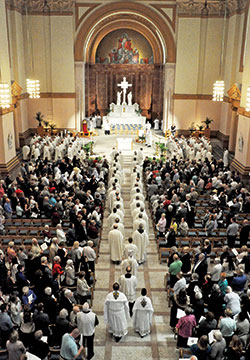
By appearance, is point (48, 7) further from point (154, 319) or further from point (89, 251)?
point (154, 319)

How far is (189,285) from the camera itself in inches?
360

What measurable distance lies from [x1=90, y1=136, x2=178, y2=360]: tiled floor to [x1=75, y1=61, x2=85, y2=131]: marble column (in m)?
Answer: 17.4

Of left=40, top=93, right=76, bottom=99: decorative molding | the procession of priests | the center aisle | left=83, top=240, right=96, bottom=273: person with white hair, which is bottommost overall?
the center aisle

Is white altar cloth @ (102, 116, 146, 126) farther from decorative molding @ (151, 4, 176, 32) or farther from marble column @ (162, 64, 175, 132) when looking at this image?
decorative molding @ (151, 4, 176, 32)

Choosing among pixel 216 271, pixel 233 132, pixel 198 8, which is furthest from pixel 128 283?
pixel 198 8

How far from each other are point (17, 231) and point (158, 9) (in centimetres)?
2242

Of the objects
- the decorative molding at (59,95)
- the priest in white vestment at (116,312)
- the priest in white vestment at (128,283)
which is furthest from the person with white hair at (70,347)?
the decorative molding at (59,95)

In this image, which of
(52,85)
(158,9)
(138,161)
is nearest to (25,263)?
(138,161)

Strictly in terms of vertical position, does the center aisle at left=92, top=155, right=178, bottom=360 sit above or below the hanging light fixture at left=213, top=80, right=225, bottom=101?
below

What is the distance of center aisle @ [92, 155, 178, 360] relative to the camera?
845cm

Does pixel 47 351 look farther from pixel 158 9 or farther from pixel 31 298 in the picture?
pixel 158 9

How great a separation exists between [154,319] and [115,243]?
2948 millimetres

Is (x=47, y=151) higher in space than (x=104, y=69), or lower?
lower

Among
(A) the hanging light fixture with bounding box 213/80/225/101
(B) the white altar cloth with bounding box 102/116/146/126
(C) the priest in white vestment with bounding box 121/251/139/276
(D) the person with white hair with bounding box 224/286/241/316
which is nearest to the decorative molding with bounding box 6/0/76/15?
(B) the white altar cloth with bounding box 102/116/146/126
